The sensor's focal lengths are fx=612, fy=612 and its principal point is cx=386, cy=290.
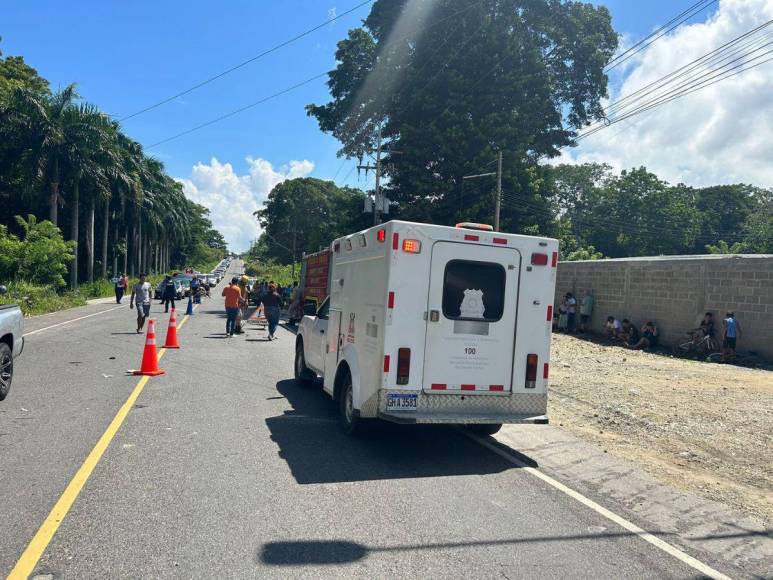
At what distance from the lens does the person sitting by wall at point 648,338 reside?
1836 cm

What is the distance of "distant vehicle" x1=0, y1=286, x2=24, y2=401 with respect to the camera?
8.48 meters

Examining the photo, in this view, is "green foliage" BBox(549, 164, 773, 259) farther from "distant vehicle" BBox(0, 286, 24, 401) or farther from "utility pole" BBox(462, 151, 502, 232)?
"distant vehicle" BBox(0, 286, 24, 401)

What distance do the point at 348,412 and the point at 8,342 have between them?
5296 millimetres

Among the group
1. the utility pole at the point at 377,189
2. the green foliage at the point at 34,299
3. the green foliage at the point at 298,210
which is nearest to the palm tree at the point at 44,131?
the green foliage at the point at 34,299

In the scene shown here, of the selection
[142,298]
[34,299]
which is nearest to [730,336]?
[142,298]

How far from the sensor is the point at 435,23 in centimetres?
2970

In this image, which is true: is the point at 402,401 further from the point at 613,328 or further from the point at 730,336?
the point at 613,328

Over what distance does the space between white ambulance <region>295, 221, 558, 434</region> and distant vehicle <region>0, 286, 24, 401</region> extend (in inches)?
195

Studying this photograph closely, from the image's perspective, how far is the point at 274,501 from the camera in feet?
16.5

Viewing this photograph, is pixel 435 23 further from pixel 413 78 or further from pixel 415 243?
pixel 415 243

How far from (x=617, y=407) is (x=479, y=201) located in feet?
64.0

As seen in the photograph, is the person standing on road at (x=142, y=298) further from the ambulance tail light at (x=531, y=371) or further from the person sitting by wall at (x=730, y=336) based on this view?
the person sitting by wall at (x=730, y=336)

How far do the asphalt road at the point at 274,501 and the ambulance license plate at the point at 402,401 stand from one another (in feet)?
1.88

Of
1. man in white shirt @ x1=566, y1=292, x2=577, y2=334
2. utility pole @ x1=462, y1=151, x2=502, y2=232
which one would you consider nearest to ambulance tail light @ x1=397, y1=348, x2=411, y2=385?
man in white shirt @ x1=566, y1=292, x2=577, y2=334
